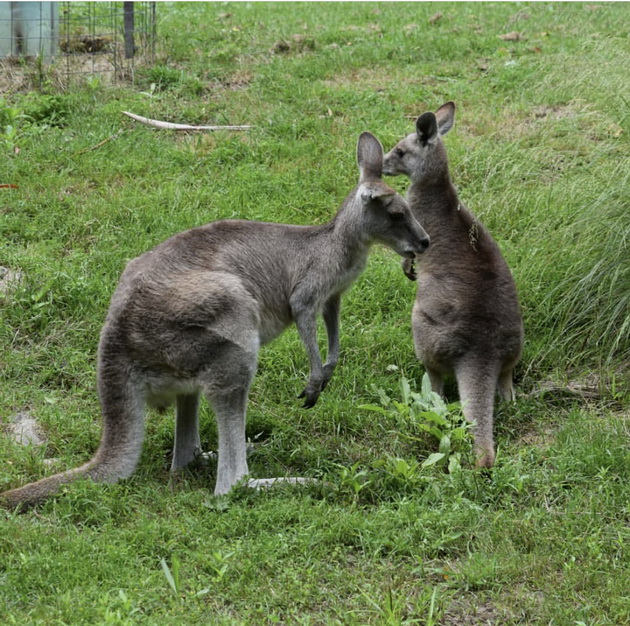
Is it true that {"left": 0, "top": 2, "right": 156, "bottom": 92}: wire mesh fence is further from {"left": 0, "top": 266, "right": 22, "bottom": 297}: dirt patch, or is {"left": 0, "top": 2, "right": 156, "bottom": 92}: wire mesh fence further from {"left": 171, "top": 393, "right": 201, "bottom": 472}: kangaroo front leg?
{"left": 171, "top": 393, "right": 201, "bottom": 472}: kangaroo front leg

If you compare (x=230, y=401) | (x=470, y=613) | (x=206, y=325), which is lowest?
(x=470, y=613)

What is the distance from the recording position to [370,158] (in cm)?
545

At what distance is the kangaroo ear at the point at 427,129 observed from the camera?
21.3ft

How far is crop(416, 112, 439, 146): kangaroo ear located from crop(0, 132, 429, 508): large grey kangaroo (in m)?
1.34

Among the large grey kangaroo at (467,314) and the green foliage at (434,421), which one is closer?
the green foliage at (434,421)

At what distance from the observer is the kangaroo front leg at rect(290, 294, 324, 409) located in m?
5.17

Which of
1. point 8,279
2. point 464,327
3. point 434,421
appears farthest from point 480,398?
point 8,279

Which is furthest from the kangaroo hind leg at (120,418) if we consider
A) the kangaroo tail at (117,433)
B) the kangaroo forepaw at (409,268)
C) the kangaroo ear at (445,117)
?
the kangaroo ear at (445,117)

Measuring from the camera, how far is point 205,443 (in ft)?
17.9

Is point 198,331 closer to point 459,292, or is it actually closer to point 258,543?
point 258,543

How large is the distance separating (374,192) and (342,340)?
1.24 m

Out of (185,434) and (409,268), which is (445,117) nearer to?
(409,268)

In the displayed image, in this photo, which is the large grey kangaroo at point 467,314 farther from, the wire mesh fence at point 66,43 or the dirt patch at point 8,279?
the wire mesh fence at point 66,43

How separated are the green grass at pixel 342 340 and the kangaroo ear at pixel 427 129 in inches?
36.3
